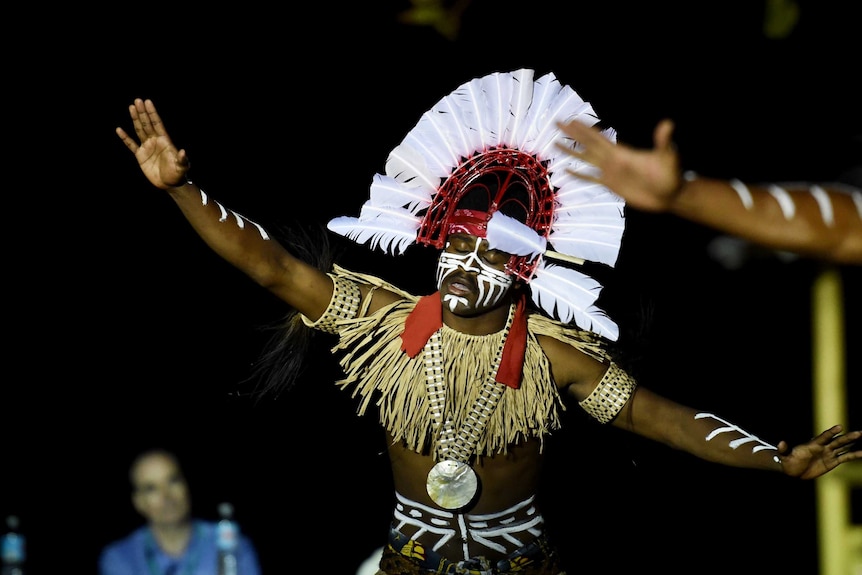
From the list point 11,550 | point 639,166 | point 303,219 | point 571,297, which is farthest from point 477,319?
point 11,550

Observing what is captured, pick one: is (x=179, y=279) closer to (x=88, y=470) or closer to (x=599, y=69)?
(x=88, y=470)

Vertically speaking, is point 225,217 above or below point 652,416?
above

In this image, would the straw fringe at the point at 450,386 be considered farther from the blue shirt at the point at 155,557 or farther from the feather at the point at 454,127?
the blue shirt at the point at 155,557

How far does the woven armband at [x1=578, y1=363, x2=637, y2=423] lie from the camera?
11.5ft

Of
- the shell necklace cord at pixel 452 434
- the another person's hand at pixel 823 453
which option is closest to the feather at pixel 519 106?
the shell necklace cord at pixel 452 434

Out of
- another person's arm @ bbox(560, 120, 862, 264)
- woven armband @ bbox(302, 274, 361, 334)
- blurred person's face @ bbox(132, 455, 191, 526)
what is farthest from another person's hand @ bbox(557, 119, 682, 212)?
blurred person's face @ bbox(132, 455, 191, 526)

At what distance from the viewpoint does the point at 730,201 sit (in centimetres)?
200

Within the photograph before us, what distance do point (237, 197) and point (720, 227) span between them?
2333 mm

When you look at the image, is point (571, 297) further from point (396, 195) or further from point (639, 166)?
point (639, 166)

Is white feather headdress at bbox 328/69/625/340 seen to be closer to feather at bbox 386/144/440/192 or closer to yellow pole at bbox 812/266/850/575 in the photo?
feather at bbox 386/144/440/192

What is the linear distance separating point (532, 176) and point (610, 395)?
759 millimetres

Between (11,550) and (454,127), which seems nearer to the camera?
(454,127)

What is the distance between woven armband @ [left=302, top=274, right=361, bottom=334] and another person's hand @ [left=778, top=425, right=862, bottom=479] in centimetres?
134

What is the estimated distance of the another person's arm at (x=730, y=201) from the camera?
1.98 m
